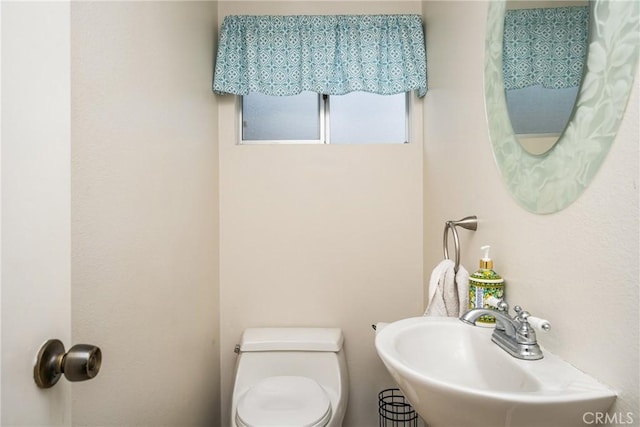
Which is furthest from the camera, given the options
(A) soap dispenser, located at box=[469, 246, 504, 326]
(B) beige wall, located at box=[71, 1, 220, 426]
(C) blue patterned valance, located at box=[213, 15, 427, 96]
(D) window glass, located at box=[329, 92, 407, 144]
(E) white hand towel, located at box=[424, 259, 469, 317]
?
(D) window glass, located at box=[329, 92, 407, 144]

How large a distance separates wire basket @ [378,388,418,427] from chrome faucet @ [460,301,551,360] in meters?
1.19

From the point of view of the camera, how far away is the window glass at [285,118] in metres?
2.11

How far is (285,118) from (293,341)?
1236mm

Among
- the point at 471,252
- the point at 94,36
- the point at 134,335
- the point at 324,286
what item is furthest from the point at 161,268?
the point at 471,252

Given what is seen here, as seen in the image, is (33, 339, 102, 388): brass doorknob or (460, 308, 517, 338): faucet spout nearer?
(33, 339, 102, 388): brass doorknob

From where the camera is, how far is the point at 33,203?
0.49 metres

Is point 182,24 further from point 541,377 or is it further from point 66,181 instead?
point 541,377

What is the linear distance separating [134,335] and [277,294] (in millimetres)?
953

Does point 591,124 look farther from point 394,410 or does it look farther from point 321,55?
point 394,410

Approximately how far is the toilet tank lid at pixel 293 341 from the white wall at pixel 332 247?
147 millimetres

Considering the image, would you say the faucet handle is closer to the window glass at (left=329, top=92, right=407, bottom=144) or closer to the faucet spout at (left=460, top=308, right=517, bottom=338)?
the faucet spout at (left=460, top=308, right=517, bottom=338)

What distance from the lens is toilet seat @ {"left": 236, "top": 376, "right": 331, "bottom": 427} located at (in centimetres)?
138

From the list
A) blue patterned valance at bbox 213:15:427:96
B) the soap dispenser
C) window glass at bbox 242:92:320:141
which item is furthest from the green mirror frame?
window glass at bbox 242:92:320:141

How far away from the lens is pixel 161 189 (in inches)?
50.8
